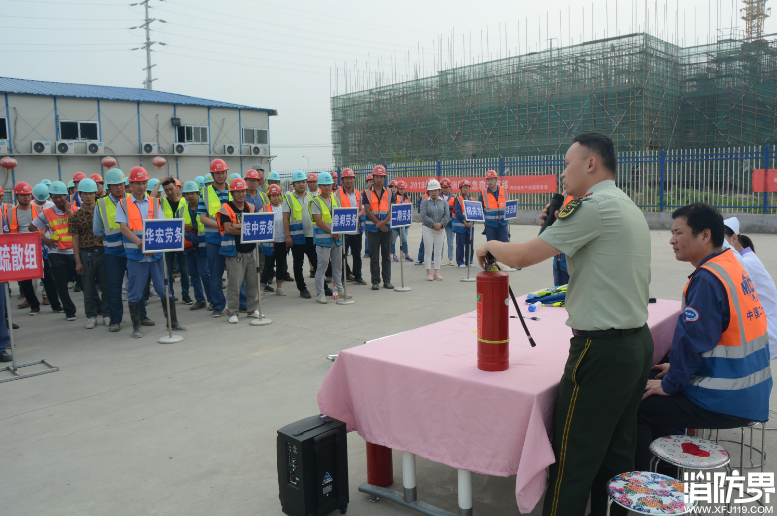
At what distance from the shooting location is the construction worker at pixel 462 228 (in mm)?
11827

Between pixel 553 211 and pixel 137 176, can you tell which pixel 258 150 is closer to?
pixel 137 176

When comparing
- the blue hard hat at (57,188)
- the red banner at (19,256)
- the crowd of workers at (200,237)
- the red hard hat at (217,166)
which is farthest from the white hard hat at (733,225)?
the blue hard hat at (57,188)

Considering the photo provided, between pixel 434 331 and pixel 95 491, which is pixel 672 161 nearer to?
pixel 434 331

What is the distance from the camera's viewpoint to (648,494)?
2344 millimetres

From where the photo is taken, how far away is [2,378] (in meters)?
5.95

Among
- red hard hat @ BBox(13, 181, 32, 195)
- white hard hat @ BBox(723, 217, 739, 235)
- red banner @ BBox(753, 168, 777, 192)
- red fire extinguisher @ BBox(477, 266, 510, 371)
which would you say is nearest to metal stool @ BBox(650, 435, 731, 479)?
red fire extinguisher @ BBox(477, 266, 510, 371)

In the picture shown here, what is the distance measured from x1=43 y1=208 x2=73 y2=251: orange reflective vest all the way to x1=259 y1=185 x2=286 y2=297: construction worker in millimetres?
3115

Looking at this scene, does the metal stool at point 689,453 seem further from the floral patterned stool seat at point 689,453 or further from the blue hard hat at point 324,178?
the blue hard hat at point 324,178

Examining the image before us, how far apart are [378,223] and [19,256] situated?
564 cm

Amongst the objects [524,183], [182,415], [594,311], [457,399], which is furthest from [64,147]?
[594,311]

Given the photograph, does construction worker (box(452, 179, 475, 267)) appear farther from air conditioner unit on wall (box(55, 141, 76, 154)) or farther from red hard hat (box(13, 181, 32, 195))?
air conditioner unit on wall (box(55, 141, 76, 154))

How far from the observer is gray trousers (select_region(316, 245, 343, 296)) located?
9.29 metres

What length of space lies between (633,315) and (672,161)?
1785cm

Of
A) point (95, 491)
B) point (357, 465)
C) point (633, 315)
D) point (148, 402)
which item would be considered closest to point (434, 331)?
point (357, 465)
